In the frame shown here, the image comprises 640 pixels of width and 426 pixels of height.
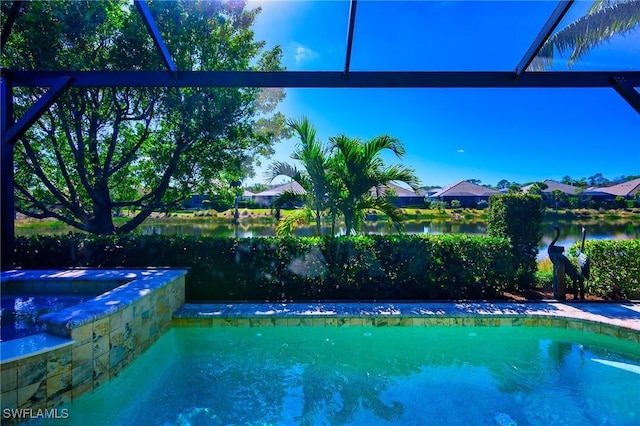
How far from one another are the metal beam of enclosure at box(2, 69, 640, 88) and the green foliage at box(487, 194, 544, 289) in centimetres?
203

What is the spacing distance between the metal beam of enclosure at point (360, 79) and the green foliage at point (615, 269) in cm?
262

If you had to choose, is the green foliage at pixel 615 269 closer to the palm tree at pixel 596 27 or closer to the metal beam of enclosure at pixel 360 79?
the metal beam of enclosure at pixel 360 79

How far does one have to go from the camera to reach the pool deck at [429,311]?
15.8 ft

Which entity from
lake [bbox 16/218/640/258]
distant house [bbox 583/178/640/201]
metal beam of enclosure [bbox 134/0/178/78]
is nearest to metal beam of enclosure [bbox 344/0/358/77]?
metal beam of enclosure [bbox 134/0/178/78]

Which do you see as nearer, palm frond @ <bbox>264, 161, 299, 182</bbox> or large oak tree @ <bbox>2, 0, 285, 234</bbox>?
large oak tree @ <bbox>2, 0, 285, 234</bbox>

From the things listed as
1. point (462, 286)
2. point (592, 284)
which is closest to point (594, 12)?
point (592, 284)

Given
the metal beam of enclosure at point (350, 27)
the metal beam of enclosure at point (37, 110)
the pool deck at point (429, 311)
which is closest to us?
the metal beam of enclosure at point (350, 27)

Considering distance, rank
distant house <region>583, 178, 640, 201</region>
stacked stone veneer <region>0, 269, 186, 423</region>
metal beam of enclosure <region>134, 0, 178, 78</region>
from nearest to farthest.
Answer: stacked stone veneer <region>0, 269, 186, 423</region> < metal beam of enclosure <region>134, 0, 178, 78</region> < distant house <region>583, 178, 640, 201</region>

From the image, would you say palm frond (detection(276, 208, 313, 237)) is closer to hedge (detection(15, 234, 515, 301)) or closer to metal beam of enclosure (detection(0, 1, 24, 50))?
hedge (detection(15, 234, 515, 301))

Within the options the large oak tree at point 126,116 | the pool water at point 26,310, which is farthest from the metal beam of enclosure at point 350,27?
the pool water at point 26,310

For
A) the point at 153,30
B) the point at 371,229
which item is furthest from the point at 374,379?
the point at 371,229

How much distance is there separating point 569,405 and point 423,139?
867 inches

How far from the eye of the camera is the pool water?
356cm

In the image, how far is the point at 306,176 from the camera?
21.1ft
